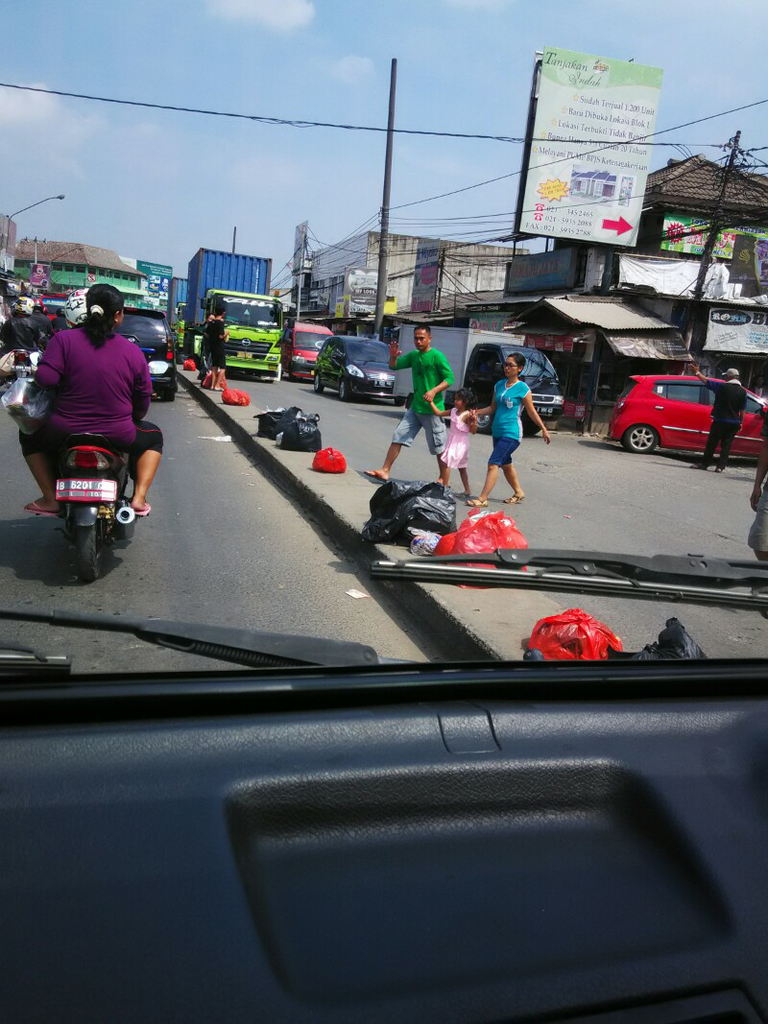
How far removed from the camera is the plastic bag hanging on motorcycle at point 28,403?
5.70 metres

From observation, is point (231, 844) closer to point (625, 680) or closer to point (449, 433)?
point (625, 680)

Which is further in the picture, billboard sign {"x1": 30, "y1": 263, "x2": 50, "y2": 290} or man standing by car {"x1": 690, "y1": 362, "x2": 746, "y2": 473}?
billboard sign {"x1": 30, "y1": 263, "x2": 50, "y2": 290}

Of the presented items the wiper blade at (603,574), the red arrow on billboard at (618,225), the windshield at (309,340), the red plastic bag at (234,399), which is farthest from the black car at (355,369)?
the wiper blade at (603,574)

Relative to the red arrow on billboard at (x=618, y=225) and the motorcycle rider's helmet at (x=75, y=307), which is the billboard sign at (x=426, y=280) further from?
the motorcycle rider's helmet at (x=75, y=307)

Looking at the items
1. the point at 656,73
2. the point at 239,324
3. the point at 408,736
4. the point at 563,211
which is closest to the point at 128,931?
the point at 408,736

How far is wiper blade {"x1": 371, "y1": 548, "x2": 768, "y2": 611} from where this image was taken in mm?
2148

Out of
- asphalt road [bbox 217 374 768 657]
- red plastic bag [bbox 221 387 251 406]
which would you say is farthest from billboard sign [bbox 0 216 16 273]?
asphalt road [bbox 217 374 768 657]

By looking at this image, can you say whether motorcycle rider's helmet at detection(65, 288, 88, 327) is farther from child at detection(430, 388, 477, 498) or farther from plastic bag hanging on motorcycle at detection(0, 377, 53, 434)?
child at detection(430, 388, 477, 498)

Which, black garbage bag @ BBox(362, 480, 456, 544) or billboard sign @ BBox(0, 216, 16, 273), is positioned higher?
billboard sign @ BBox(0, 216, 16, 273)

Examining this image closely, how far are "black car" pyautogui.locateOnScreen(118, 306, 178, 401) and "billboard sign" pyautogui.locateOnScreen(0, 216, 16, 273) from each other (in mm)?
54094

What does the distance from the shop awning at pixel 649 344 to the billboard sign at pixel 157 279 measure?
95.9 m

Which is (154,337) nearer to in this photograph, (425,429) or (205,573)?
(425,429)

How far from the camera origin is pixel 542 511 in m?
10.3

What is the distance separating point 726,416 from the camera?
57.0 ft
